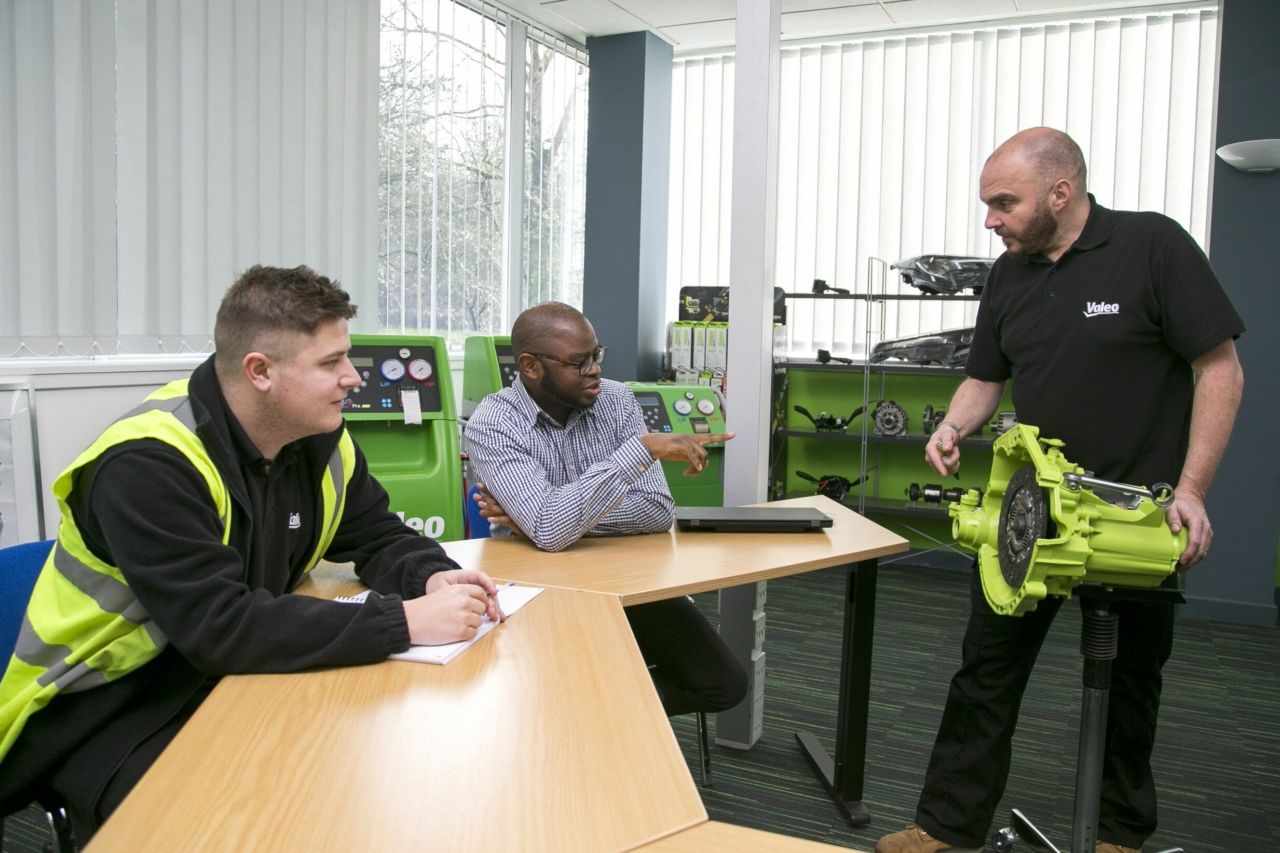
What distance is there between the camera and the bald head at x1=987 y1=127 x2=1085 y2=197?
2078mm

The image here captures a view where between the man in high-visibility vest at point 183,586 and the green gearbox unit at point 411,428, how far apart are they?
1.81m

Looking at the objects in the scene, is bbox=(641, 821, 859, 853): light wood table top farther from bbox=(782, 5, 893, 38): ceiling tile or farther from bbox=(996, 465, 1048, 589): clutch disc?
bbox=(782, 5, 893, 38): ceiling tile

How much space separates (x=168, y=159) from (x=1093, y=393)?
316cm

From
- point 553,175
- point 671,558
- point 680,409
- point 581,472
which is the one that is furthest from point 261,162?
point 671,558

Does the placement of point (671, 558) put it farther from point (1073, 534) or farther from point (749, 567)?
point (1073, 534)

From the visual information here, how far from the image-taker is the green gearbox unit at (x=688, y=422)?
4.68 metres

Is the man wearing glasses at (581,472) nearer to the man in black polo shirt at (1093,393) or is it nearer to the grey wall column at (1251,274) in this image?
the man in black polo shirt at (1093,393)

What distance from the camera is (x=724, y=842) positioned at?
1000 mm

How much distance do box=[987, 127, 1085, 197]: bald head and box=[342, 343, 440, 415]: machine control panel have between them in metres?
2.15

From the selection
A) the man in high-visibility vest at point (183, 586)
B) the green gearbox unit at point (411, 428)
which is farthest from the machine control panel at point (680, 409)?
the man in high-visibility vest at point (183, 586)

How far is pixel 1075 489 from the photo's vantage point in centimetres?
169

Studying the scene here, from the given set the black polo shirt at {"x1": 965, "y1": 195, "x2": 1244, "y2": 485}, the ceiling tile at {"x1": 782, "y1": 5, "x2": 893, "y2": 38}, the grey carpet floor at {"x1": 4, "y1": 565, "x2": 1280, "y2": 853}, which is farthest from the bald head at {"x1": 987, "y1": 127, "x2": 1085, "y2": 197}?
the ceiling tile at {"x1": 782, "y1": 5, "x2": 893, "y2": 38}

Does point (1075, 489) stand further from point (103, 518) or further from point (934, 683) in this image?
point (934, 683)

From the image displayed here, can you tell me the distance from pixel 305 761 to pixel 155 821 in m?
0.18
